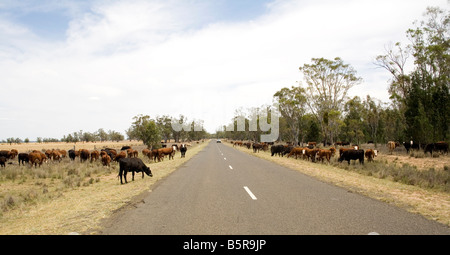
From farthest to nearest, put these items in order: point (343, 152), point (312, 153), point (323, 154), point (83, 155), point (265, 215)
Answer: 1. point (83, 155)
2. point (312, 153)
3. point (323, 154)
4. point (343, 152)
5. point (265, 215)

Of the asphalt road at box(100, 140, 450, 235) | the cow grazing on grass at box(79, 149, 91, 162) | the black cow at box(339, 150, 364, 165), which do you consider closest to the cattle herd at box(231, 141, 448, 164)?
the black cow at box(339, 150, 364, 165)

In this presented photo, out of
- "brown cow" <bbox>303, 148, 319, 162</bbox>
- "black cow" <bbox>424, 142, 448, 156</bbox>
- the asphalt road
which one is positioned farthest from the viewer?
"black cow" <bbox>424, 142, 448, 156</bbox>

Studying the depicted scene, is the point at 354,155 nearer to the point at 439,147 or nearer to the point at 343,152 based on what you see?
the point at 343,152

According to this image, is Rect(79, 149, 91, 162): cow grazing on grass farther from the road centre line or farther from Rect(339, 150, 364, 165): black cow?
Rect(339, 150, 364, 165): black cow

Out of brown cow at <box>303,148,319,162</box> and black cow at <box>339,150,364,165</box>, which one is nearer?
black cow at <box>339,150,364,165</box>

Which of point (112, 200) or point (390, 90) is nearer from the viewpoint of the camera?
point (112, 200)

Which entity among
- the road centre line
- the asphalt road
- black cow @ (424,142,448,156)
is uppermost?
black cow @ (424,142,448,156)

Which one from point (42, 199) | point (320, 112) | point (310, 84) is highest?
point (310, 84)

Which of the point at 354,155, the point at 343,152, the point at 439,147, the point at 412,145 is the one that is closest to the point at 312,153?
the point at 343,152

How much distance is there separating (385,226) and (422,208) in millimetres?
2684

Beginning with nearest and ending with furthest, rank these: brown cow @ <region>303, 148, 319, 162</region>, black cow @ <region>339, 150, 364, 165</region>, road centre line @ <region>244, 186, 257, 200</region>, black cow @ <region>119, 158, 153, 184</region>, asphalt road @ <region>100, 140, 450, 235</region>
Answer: asphalt road @ <region>100, 140, 450, 235</region>
road centre line @ <region>244, 186, 257, 200</region>
black cow @ <region>119, 158, 153, 184</region>
black cow @ <region>339, 150, 364, 165</region>
brown cow @ <region>303, 148, 319, 162</region>
